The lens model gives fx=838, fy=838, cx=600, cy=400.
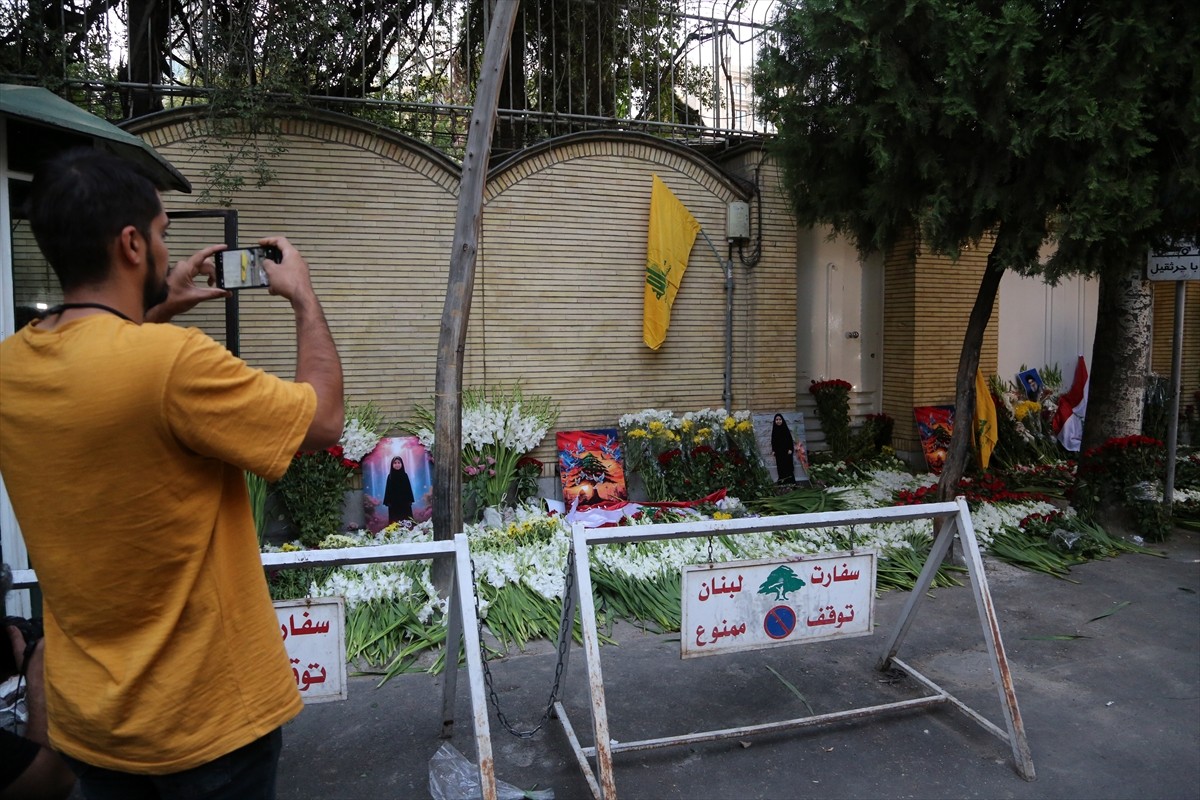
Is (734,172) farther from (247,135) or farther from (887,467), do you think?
(247,135)

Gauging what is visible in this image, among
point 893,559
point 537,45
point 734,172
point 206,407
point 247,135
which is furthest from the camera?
point 734,172

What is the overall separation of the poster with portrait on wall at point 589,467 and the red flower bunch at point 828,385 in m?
3.07

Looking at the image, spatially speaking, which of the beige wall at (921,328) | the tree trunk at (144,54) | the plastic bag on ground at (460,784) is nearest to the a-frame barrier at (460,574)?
the plastic bag on ground at (460,784)

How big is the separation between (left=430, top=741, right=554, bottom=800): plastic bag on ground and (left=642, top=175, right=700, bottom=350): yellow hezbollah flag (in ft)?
18.4

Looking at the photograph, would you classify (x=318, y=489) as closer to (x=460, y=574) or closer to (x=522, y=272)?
(x=522, y=272)

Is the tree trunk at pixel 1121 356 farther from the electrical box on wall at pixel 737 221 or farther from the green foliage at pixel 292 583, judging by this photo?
the green foliage at pixel 292 583

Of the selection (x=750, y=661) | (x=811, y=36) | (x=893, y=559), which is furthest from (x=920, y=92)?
(x=750, y=661)

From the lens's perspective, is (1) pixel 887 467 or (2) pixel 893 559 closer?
(2) pixel 893 559

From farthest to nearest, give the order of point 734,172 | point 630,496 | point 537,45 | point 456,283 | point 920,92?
1. point 734,172
2. point 537,45
3. point 630,496
4. point 920,92
5. point 456,283

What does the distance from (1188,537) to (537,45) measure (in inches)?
314

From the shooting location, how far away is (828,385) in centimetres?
1002

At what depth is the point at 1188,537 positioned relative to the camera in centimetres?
775

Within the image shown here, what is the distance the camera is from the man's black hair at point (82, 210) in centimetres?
156

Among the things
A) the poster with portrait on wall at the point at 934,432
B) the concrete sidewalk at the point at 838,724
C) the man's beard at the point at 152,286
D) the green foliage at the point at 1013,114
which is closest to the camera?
the man's beard at the point at 152,286
